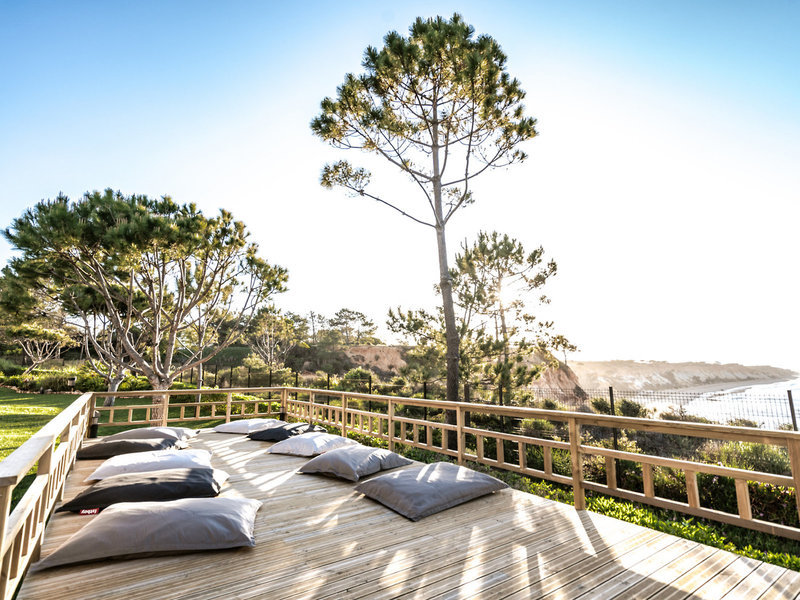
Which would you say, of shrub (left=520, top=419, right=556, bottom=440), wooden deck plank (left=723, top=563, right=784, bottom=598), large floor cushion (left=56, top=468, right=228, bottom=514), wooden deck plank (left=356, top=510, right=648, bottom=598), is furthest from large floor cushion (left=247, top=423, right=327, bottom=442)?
shrub (left=520, top=419, right=556, bottom=440)

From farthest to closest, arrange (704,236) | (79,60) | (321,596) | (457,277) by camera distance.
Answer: (704,236), (457,277), (79,60), (321,596)

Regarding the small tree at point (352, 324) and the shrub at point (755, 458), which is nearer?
the shrub at point (755, 458)

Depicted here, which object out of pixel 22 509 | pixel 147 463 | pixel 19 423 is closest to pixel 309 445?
pixel 147 463

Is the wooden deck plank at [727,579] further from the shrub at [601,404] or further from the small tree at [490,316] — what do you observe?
the shrub at [601,404]

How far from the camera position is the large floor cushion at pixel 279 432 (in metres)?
4.87

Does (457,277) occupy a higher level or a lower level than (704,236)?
lower

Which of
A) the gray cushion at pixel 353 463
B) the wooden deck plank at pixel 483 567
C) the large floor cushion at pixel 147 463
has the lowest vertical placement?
the wooden deck plank at pixel 483 567

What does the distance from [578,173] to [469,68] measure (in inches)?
131

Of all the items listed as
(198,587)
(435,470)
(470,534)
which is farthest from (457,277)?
(198,587)

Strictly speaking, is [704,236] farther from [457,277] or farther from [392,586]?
[392,586]

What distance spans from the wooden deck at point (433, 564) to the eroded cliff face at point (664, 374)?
108ft

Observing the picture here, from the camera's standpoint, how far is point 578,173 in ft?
26.0

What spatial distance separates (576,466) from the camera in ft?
8.52

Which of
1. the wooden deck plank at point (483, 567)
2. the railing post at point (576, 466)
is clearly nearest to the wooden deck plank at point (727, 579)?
the wooden deck plank at point (483, 567)
